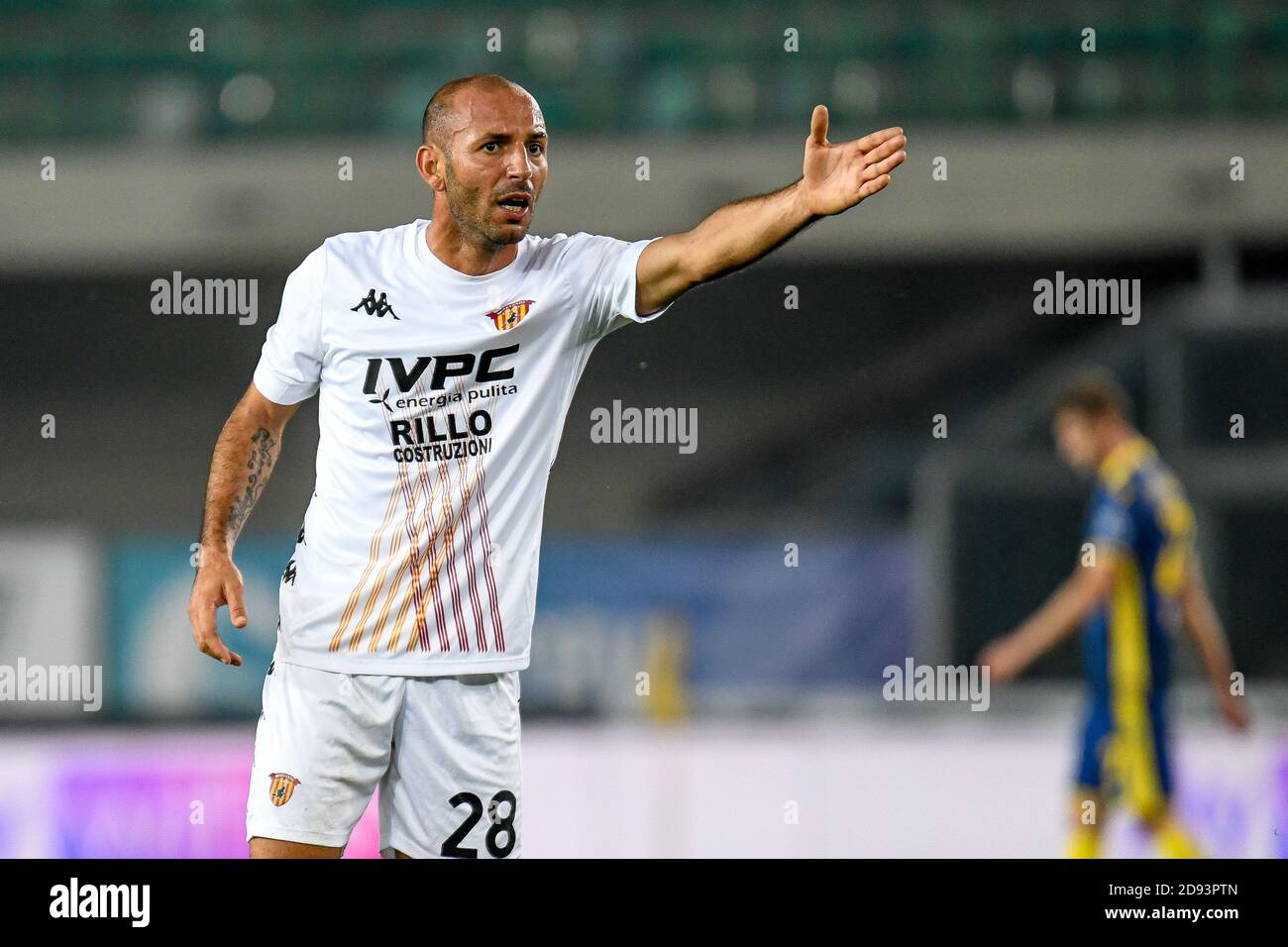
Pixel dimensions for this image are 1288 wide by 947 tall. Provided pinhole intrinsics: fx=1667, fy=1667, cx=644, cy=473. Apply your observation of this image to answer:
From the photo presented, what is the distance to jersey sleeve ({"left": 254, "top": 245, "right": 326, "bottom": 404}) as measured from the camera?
3305 millimetres

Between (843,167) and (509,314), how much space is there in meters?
0.71

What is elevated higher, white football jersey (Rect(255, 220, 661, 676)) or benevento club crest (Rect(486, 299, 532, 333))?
benevento club crest (Rect(486, 299, 532, 333))

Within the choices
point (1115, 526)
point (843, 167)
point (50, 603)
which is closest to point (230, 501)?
point (843, 167)

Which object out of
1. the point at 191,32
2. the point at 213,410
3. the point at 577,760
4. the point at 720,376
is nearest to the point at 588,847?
the point at 577,760

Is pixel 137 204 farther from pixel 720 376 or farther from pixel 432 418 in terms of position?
pixel 432 418

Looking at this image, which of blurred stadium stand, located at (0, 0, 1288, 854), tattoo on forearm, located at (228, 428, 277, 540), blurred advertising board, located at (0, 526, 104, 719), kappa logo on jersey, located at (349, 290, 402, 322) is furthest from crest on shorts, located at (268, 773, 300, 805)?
blurred advertising board, located at (0, 526, 104, 719)

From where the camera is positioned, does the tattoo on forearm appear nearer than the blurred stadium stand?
Yes

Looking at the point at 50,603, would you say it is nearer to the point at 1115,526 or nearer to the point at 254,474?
the point at 1115,526

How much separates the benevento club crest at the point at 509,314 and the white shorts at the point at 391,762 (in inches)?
26.7

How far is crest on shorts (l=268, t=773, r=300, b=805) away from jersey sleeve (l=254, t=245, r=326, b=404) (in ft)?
2.47

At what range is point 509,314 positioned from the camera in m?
3.26

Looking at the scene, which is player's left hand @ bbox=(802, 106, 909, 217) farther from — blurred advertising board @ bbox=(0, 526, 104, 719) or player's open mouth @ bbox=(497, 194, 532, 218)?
blurred advertising board @ bbox=(0, 526, 104, 719)

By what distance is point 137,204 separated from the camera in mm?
11305

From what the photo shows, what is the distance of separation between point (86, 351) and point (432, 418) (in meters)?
9.19
